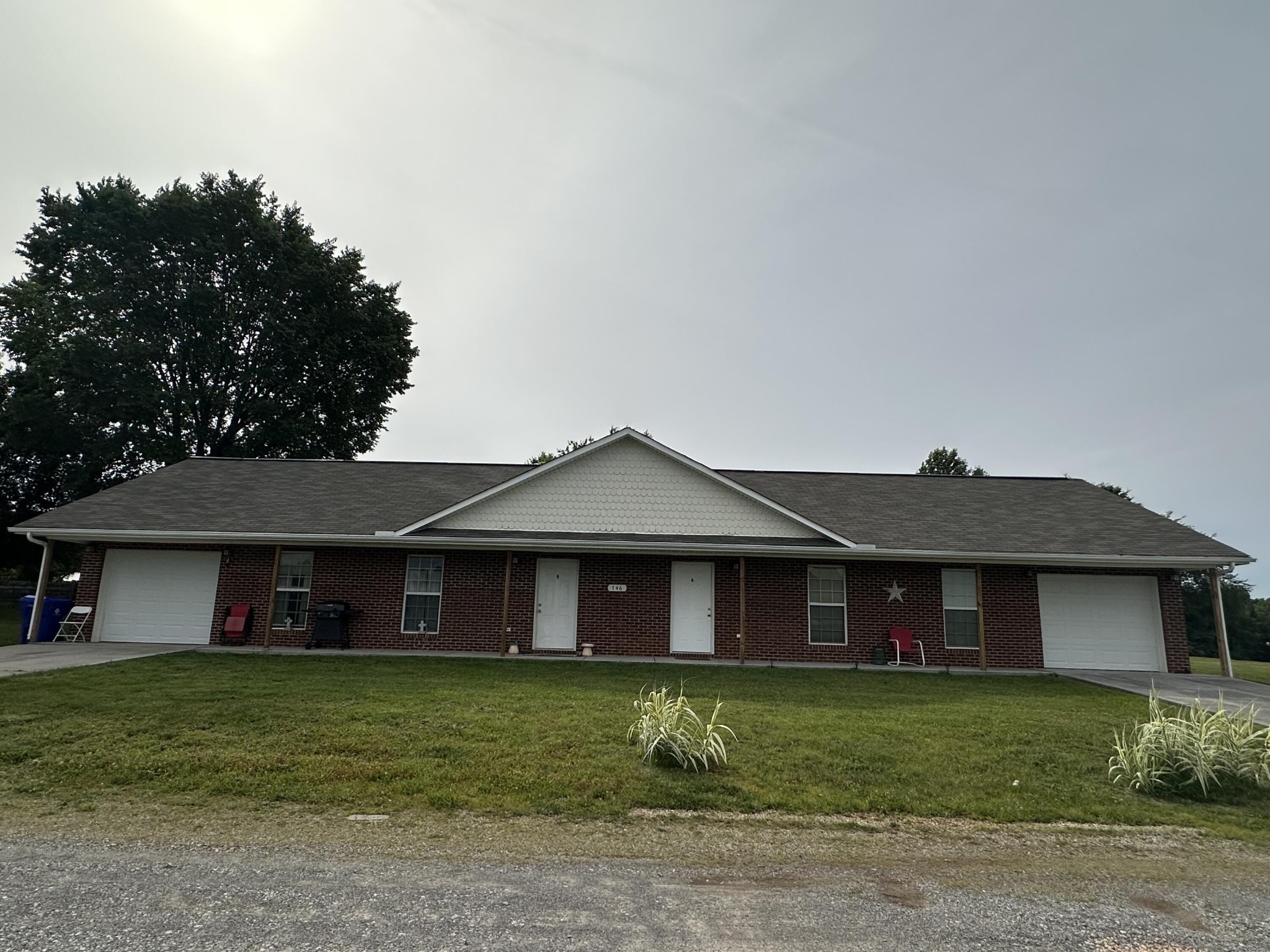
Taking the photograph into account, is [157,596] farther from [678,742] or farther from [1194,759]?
[1194,759]

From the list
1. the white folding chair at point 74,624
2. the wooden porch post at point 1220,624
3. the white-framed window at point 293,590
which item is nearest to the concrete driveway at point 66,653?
the white folding chair at point 74,624

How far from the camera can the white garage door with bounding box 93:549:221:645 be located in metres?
15.1

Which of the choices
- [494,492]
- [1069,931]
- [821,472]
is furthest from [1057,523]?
[1069,931]

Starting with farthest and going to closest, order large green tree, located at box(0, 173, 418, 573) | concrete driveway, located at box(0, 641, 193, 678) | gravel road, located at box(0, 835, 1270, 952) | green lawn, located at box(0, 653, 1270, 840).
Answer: large green tree, located at box(0, 173, 418, 573), concrete driveway, located at box(0, 641, 193, 678), green lawn, located at box(0, 653, 1270, 840), gravel road, located at box(0, 835, 1270, 952)

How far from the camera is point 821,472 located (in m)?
19.6

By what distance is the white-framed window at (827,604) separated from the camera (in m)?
14.7

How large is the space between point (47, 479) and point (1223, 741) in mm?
37208

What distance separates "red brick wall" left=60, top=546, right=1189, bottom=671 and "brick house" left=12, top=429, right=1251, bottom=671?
39 mm

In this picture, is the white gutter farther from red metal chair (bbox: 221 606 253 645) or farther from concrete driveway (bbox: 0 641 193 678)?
concrete driveway (bbox: 0 641 193 678)

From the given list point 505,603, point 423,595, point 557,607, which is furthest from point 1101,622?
point 423,595

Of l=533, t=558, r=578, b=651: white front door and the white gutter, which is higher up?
the white gutter

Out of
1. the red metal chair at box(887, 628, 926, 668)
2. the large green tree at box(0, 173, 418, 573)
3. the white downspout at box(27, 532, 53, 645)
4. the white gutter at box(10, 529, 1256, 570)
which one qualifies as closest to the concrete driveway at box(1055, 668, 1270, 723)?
the white gutter at box(10, 529, 1256, 570)

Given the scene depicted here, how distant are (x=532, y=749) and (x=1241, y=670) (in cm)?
2010

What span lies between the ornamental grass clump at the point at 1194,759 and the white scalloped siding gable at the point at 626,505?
8.04 m
